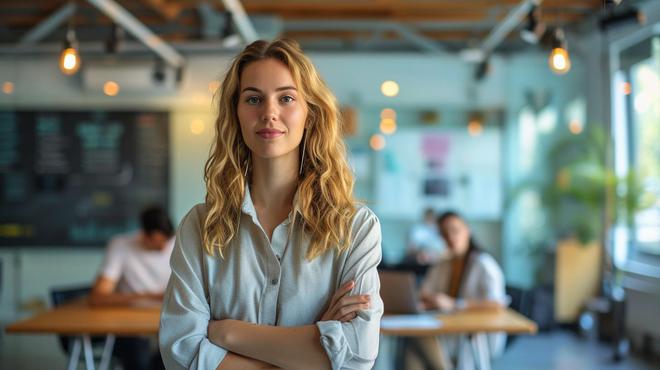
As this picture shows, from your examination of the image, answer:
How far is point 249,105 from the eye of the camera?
188 centimetres

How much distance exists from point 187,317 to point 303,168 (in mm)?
474

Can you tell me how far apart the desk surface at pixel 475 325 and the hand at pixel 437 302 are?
11 centimetres

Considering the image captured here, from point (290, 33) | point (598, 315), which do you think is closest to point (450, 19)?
point (290, 33)

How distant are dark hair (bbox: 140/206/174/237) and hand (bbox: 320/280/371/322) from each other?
329 centimetres

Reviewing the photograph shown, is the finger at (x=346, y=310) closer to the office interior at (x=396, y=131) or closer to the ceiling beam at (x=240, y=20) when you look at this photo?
the ceiling beam at (x=240, y=20)

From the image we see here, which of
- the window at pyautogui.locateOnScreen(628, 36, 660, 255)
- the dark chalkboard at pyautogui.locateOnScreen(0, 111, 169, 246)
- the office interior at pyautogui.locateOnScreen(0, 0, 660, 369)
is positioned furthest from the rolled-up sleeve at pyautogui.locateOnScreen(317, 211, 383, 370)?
the dark chalkboard at pyautogui.locateOnScreen(0, 111, 169, 246)

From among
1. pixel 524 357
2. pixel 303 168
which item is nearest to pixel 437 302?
pixel 524 357

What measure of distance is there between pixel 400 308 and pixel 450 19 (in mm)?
4268

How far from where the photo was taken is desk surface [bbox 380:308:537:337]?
428 centimetres

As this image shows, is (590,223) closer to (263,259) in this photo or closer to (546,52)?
(546,52)

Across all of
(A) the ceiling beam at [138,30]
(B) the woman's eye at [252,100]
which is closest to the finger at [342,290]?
(B) the woman's eye at [252,100]

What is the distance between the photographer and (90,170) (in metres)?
8.41

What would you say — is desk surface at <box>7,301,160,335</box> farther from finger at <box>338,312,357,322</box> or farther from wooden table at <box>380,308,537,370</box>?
finger at <box>338,312,357,322</box>

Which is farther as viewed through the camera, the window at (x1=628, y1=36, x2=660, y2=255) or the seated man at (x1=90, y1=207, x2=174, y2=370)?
the window at (x1=628, y1=36, x2=660, y2=255)
